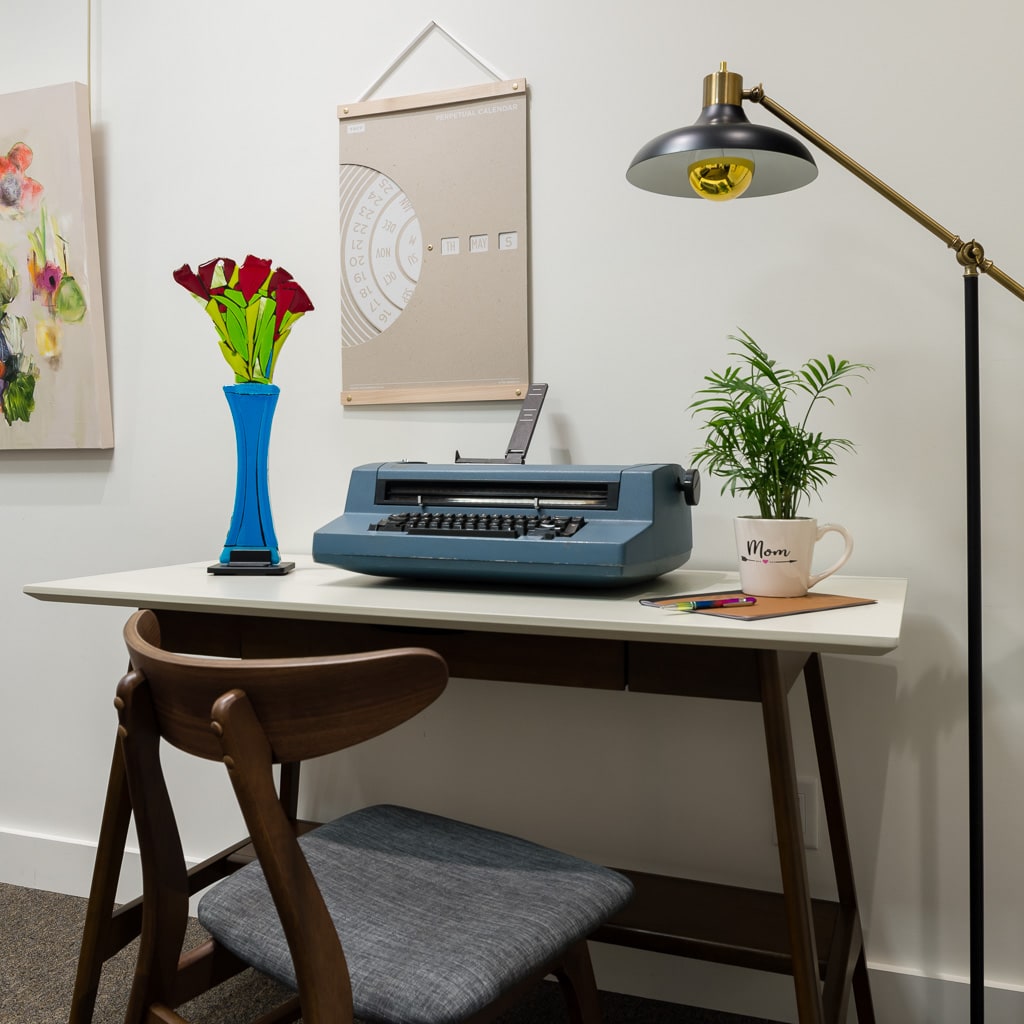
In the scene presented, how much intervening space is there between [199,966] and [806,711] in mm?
1034

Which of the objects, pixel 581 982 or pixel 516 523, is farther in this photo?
pixel 516 523

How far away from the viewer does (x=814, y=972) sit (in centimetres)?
112

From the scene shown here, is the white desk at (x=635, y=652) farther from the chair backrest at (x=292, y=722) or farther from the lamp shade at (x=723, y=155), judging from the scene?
the lamp shade at (x=723, y=155)

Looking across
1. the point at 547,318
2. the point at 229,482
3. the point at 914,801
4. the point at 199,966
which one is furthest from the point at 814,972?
the point at 229,482

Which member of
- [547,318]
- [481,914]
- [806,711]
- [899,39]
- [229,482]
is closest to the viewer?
[481,914]

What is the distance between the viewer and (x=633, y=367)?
1.73 m

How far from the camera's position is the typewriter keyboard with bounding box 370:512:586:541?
4.43ft

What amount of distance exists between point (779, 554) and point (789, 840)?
376mm

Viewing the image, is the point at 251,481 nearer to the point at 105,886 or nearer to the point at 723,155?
the point at 105,886

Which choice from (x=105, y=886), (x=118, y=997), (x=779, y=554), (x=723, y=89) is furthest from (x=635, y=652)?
(x=118, y=997)

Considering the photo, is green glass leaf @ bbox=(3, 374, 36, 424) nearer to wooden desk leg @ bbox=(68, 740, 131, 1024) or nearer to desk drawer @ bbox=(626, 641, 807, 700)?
wooden desk leg @ bbox=(68, 740, 131, 1024)

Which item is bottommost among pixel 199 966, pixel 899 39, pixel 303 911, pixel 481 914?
pixel 199 966

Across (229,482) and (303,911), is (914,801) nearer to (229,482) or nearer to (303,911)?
(303,911)

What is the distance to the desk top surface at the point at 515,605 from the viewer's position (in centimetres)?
108
